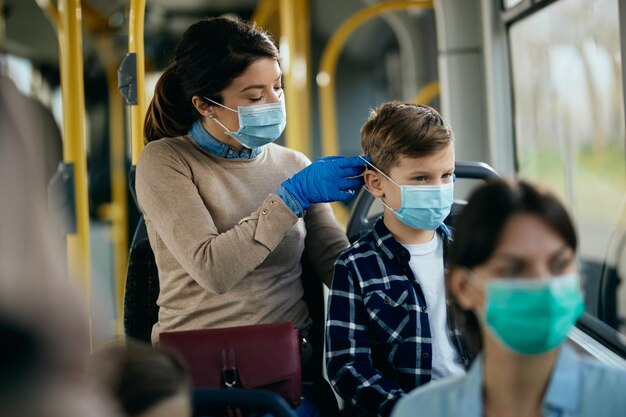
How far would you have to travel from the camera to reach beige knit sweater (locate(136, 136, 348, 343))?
2.23m

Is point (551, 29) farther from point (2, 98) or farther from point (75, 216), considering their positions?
point (2, 98)

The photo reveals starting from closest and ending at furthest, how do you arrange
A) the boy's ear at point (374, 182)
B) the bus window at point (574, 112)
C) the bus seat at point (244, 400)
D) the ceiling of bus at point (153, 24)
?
the bus seat at point (244, 400), the boy's ear at point (374, 182), the bus window at point (574, 112), the ceiling of bus at point (153, 24)

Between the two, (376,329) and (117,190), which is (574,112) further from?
(117,190)

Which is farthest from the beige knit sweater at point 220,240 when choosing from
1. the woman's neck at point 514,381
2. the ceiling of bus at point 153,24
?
the ceiling of bus at point 153,24

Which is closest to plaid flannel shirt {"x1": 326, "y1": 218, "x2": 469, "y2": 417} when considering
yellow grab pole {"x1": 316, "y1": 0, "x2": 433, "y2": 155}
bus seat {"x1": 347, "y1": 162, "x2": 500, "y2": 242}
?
bus seat {"x1": 347, "y1": 162, "x2": 500, "y2": 242}

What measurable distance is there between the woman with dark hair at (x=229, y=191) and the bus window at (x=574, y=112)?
190 centimetres

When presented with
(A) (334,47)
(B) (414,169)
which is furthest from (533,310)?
(A) (334,47)

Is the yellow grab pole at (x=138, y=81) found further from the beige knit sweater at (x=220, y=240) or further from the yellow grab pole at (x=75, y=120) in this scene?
the yellow grab pole at (x=75, y=120)

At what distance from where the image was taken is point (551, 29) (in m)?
4.52

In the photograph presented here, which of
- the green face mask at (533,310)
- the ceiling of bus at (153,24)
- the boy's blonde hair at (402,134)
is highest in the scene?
the ceiling of bus at (153,24)

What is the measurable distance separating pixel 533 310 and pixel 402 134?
2.88ft

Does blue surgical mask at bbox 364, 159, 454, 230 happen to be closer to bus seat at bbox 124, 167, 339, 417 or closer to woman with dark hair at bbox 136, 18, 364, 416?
woman with dark hair at bbox 136, 18, 364, 416

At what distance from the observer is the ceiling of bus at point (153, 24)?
10203mm

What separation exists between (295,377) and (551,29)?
9.86ft
